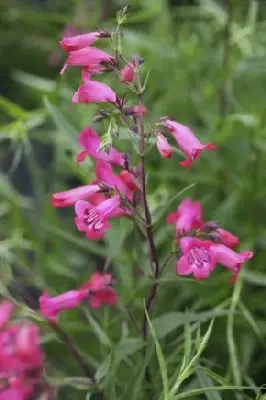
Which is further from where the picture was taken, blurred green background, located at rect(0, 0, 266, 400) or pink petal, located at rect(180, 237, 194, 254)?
blurred green background, located at rect(0, 0, 266, 400)

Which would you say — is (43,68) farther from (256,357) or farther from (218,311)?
(218,311)

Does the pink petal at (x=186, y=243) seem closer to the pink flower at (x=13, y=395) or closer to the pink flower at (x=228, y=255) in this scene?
the pink flower at (x=228, y=255)

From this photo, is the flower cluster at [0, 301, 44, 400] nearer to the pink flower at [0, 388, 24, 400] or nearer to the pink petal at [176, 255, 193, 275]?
the pink flower at [0, 388, 24, 400]

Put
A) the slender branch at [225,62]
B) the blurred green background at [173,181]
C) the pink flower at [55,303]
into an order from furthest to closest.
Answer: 1. the slender branch at [225,62]
2. the blurred green background at [173,181]
3. the pink flower at [55,303]

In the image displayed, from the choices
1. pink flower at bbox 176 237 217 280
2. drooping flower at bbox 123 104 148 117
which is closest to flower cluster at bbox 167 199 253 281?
pink flower at bbox 176 237 217 280

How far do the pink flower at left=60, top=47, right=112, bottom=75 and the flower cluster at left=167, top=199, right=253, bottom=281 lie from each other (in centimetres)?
15

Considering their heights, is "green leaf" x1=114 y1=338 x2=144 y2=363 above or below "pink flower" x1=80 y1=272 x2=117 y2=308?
below

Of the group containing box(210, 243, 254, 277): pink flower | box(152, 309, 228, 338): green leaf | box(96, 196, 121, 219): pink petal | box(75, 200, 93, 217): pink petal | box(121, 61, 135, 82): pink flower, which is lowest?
box(152, 309, 228, 338): green leaf

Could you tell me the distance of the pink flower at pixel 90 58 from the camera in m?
0.67

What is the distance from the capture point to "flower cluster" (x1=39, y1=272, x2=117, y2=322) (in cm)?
74

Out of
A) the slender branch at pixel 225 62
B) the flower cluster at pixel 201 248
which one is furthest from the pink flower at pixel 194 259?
the slender branch at pixel 225 62

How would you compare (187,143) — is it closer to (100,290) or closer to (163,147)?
(163,147)

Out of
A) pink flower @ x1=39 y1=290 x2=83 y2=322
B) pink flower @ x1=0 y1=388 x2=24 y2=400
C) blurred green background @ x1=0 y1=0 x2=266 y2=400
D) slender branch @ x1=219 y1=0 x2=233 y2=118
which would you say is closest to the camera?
pink flower @ x1=0 y1=388 x2=24 y2=400

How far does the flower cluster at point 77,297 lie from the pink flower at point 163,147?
6.5 inches
